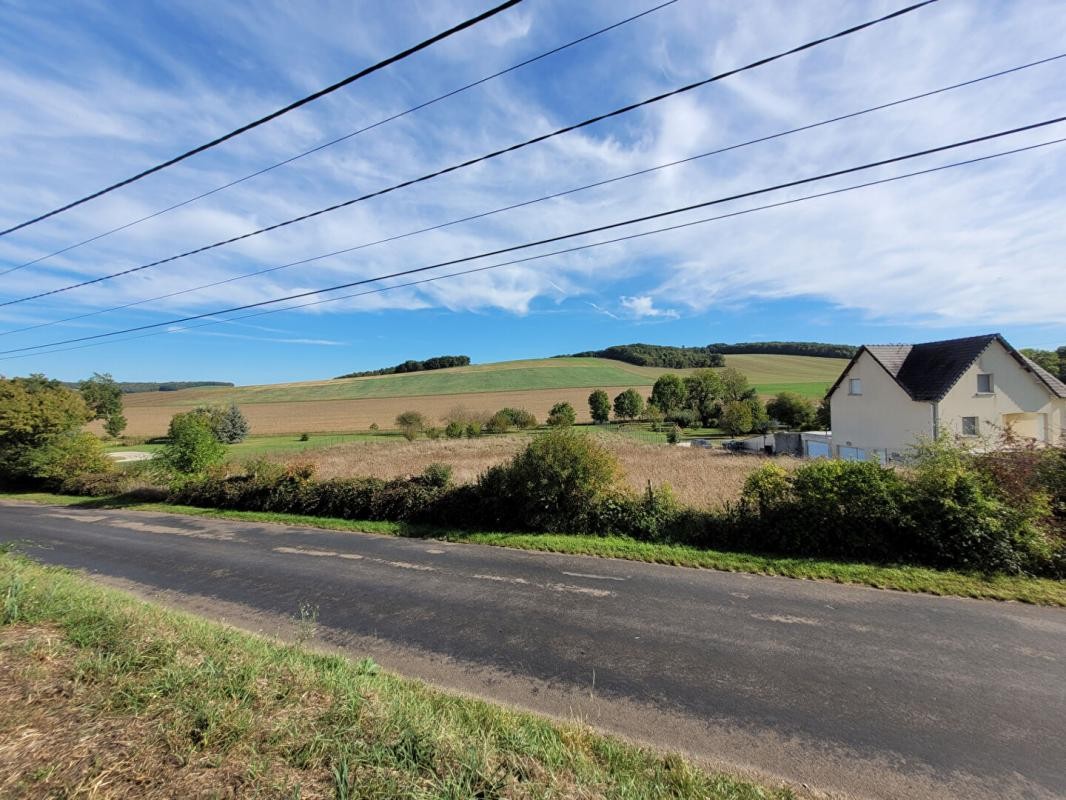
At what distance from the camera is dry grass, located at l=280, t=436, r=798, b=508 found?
1518cm

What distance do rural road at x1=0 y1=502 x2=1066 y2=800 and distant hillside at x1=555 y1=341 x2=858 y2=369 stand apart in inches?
3944

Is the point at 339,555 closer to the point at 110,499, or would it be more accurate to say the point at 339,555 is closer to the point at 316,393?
the point at 110,499

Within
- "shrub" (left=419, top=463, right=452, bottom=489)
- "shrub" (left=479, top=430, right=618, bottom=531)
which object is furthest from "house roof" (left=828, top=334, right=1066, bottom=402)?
"shrub" (left=419, top=463, right=452, bottom=489)

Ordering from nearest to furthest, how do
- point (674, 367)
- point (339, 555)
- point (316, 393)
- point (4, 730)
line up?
point (4, 730) < point (339, 555) < point (316, 393) < point (674, 367)

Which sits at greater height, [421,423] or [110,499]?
[421,423]

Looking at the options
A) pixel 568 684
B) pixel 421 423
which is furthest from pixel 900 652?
pixel 421 423

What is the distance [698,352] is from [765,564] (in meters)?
115

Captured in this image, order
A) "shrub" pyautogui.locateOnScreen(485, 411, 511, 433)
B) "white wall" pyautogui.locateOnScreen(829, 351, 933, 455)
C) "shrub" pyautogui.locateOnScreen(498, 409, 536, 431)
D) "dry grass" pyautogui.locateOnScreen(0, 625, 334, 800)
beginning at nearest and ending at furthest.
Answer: "dry grass" pyautogui.locateOnScreen(0, 625, 334, 800) < "white wall" pyautogui.locateOnScreen(829, 351, 933, 455) < "shrub" pyautogui.locateOnScreen(485, 411, 511, 433) < "shrub" pyautogui.locateOnScreen(498, 409, 536, 431)

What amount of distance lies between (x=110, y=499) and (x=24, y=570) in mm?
18305

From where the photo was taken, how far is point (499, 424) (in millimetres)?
53062

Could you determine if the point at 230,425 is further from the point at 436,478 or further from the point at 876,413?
the point at 876,413

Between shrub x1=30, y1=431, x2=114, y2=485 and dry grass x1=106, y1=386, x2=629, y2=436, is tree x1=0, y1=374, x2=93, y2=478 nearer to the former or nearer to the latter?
shrub x1=30, y1=431, x2=114, y2=485

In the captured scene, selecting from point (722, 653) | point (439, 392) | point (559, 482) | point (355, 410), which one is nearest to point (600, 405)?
point (439, 392)

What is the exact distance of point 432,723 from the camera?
2.99 metres
